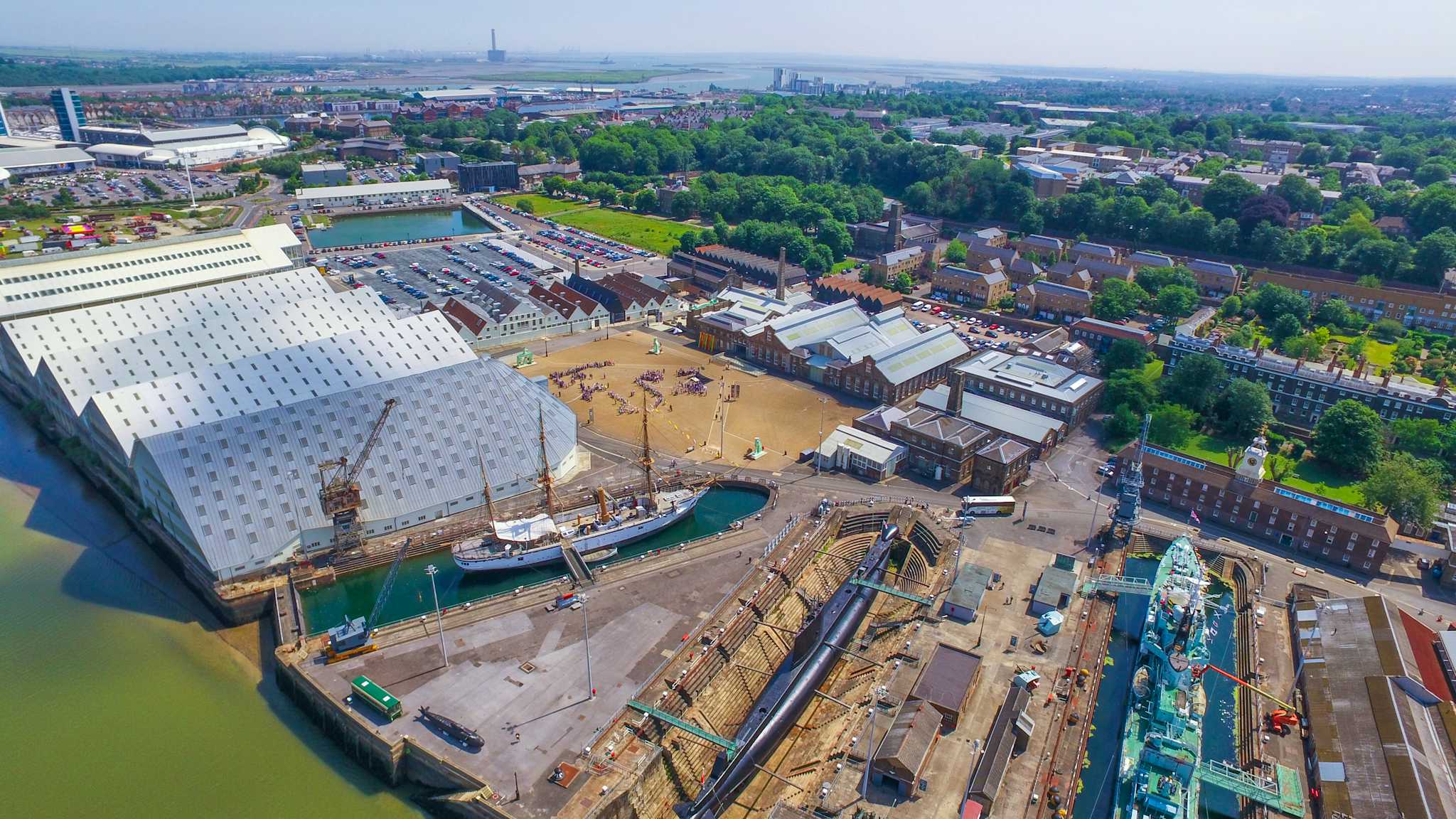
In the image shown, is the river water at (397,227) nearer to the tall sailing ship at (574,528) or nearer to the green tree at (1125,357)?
the tall sailing ship at (574,528)

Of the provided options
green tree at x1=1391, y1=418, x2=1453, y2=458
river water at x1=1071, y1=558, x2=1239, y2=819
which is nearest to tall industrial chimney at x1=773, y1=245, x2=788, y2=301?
river water at x1=1071, y1=558, x2=1239, y2=819

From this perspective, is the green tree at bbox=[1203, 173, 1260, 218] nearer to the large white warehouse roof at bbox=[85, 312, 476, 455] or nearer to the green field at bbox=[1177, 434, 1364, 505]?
the green field at bbox=[1177, 434, 1364, 505]

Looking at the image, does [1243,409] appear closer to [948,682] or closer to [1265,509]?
[1265,509]

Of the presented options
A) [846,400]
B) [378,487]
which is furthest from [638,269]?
[378,487]

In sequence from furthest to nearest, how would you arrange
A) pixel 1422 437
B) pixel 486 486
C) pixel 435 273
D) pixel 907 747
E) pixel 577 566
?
pixel 435 273
pixel 1422 437
pixel 486 486
pixel 577 566
pixel 907 747

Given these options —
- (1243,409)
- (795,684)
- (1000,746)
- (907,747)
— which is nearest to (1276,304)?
(1243,409)

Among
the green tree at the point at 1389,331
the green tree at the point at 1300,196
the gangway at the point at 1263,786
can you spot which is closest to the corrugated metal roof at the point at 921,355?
→ the gangway at the point at 1263,786
